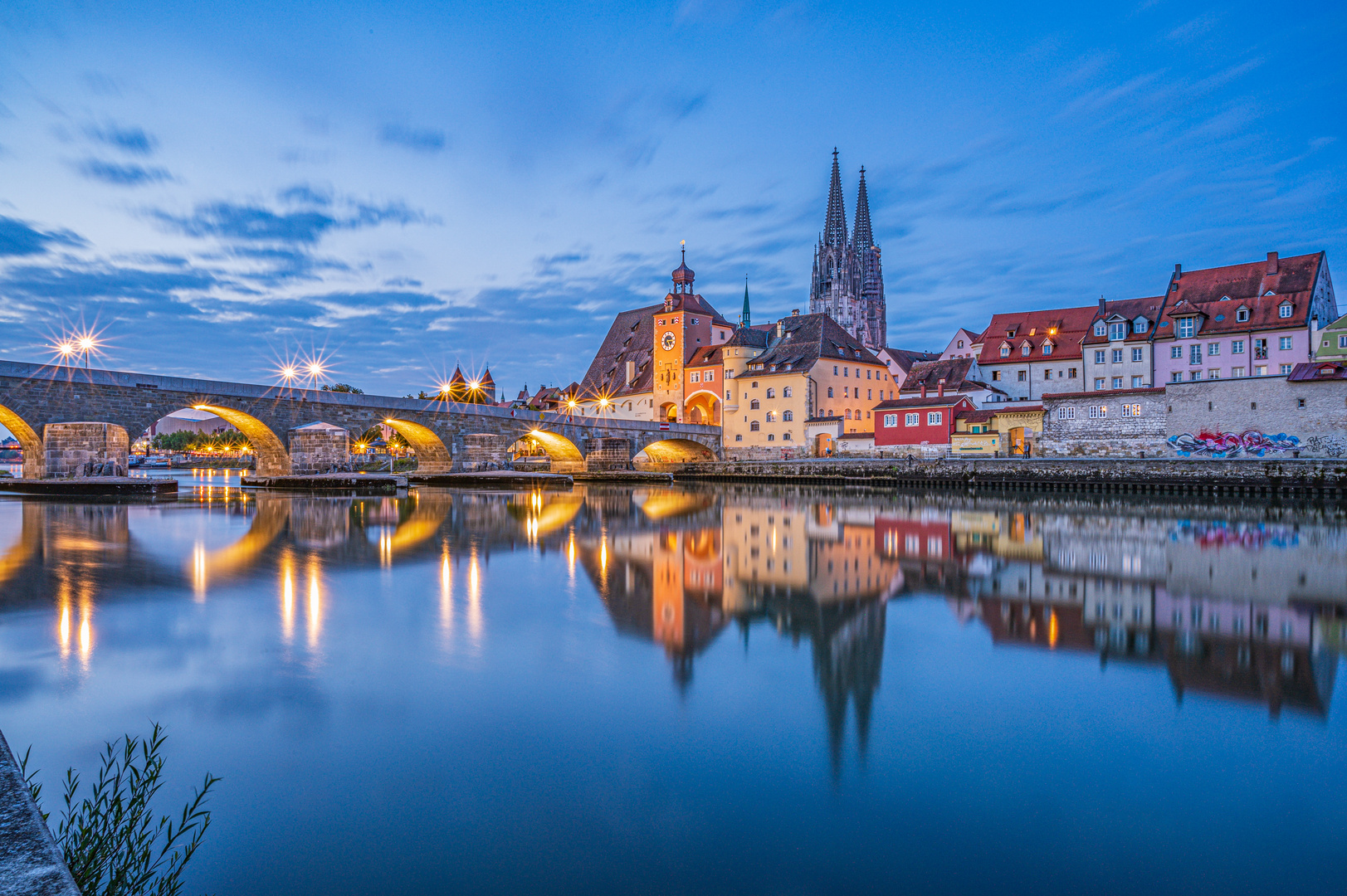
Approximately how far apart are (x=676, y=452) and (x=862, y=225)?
5085 cm

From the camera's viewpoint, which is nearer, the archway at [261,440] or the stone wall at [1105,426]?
the archway at [261,440]

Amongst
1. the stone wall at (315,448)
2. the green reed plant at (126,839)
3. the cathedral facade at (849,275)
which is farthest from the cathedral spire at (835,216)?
the green reed plant at (126,839)

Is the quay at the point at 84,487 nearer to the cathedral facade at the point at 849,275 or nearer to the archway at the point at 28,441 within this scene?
the archway at the point at 28,441

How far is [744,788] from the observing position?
14.1ft

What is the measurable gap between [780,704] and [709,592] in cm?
449

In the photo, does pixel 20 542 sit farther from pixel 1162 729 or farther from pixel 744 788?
pixel 1162 729

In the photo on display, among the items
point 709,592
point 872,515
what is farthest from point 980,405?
point 709,592

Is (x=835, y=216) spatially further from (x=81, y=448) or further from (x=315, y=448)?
(x=81, y=448)

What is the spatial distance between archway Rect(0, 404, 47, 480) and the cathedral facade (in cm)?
7420

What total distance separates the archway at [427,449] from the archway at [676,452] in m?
17.9

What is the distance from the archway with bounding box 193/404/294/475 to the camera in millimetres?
30361

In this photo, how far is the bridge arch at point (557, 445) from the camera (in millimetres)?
44094

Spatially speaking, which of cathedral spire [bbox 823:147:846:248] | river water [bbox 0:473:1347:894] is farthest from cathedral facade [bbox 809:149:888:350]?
river water [bbox 0:473:1347:894]

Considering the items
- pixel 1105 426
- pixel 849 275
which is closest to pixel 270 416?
pixel 1105 426
